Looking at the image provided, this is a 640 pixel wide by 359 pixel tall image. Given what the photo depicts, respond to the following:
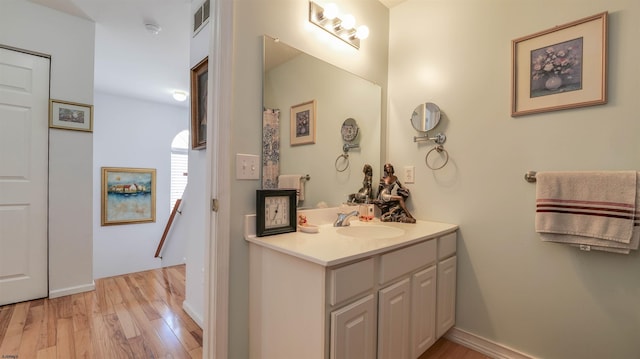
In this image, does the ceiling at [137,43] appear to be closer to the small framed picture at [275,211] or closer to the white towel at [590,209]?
the small framed picture at [275,211]

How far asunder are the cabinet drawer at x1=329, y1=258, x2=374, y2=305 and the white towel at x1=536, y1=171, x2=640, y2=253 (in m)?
0.96

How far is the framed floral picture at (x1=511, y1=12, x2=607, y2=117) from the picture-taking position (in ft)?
4.29

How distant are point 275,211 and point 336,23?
1.24 m

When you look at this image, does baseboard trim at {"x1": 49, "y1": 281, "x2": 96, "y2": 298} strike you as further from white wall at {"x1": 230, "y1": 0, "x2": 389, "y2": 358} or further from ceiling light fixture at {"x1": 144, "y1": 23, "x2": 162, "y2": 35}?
ceiling light fixture at {"x1": 144, "y1": 23, "x2": 162, "y2": 35}

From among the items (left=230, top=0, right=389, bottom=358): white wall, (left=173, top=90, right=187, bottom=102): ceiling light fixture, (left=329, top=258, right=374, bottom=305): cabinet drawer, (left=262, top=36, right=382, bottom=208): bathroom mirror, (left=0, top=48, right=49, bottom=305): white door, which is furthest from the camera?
(left=173, top=90, right=187, bottom=102): ceiling light fixture

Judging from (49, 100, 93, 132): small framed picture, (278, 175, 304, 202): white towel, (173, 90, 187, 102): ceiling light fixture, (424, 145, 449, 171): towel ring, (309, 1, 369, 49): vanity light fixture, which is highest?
(173, 90, 187, 102): ceiling light fixture

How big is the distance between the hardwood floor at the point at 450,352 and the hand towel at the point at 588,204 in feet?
2.87

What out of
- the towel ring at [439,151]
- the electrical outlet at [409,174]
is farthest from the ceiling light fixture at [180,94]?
the towel ring at [439,151]

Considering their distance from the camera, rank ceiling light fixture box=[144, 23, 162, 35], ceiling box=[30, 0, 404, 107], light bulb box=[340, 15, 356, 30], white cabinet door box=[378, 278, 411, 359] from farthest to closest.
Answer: ceiling light fixture box=[144, 23, 162, 35] < ceiling box=[30, 0, 404, 107] < light bulb box=[340, 15, 356, 30] < white cabinet door box=[378, 278, 411, 359]

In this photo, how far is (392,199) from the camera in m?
1.88

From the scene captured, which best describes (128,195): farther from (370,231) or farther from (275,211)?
(370,231)

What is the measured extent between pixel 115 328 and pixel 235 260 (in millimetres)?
1334

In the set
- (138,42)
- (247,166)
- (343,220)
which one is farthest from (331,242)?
(138,42)

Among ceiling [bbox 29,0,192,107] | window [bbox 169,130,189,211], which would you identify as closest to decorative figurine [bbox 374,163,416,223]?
ceiling [bbox 29,0,192,107]
